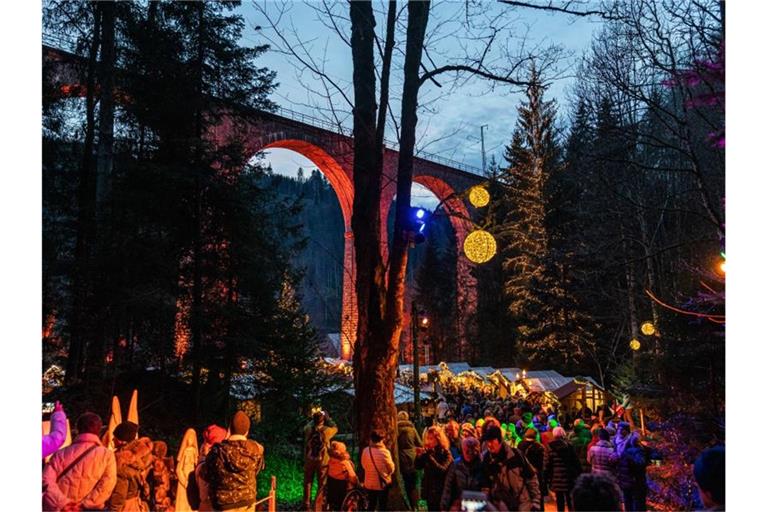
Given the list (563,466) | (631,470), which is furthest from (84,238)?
(631,470)

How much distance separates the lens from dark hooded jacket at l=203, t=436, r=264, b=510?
4.83m

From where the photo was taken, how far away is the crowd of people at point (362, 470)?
4070 millimetres

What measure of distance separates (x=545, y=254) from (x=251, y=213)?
761 inches

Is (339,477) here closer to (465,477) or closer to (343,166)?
(465,477)

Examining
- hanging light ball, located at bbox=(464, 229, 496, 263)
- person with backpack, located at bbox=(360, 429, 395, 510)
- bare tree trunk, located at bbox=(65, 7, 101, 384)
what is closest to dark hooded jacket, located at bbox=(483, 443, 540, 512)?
person with backpack, located at bbox=(360, 429, 395, 510)

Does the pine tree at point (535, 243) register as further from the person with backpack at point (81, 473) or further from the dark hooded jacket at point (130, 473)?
the person with backpack at point (81, 473)

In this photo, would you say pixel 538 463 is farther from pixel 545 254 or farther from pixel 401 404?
pixel 545 254

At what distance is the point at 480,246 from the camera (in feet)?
27.6

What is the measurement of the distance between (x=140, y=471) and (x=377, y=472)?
7.72 ft

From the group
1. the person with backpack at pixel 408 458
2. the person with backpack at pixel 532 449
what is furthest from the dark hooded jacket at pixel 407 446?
the person with backpack at pixel 532 449

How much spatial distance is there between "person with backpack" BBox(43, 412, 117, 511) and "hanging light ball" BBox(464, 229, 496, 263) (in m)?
5.61

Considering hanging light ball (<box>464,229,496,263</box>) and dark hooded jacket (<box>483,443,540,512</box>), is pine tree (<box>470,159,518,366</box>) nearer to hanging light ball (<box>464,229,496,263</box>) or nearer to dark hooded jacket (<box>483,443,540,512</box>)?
hanging light ball (<box>464,229,496,263</box>)

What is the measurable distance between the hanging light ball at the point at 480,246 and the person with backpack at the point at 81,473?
5.61 m

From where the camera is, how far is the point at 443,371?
2214cm
